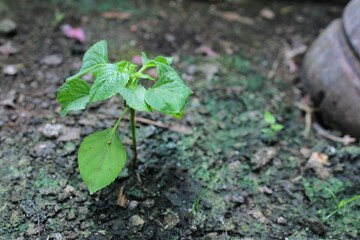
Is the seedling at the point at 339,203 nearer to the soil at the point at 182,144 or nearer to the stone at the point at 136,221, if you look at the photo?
the soil at the point at 182,144

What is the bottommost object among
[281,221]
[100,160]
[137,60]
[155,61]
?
[281,221]

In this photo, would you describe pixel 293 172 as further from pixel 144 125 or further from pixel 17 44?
pixel 17 44

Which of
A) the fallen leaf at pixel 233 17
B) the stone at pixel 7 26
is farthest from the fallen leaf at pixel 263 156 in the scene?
the stone at pixel 7 26

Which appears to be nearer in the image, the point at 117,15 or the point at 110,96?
the point at 110,96

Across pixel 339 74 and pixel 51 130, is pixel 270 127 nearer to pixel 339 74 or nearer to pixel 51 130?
pixel 339 74

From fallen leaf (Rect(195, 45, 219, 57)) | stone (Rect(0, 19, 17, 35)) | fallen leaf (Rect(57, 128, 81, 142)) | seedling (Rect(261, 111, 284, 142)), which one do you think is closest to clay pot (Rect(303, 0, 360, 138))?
seedling (Rect(261, 111, 284, 142))

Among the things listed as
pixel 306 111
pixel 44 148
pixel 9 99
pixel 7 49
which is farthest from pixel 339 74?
pixel 7 49
